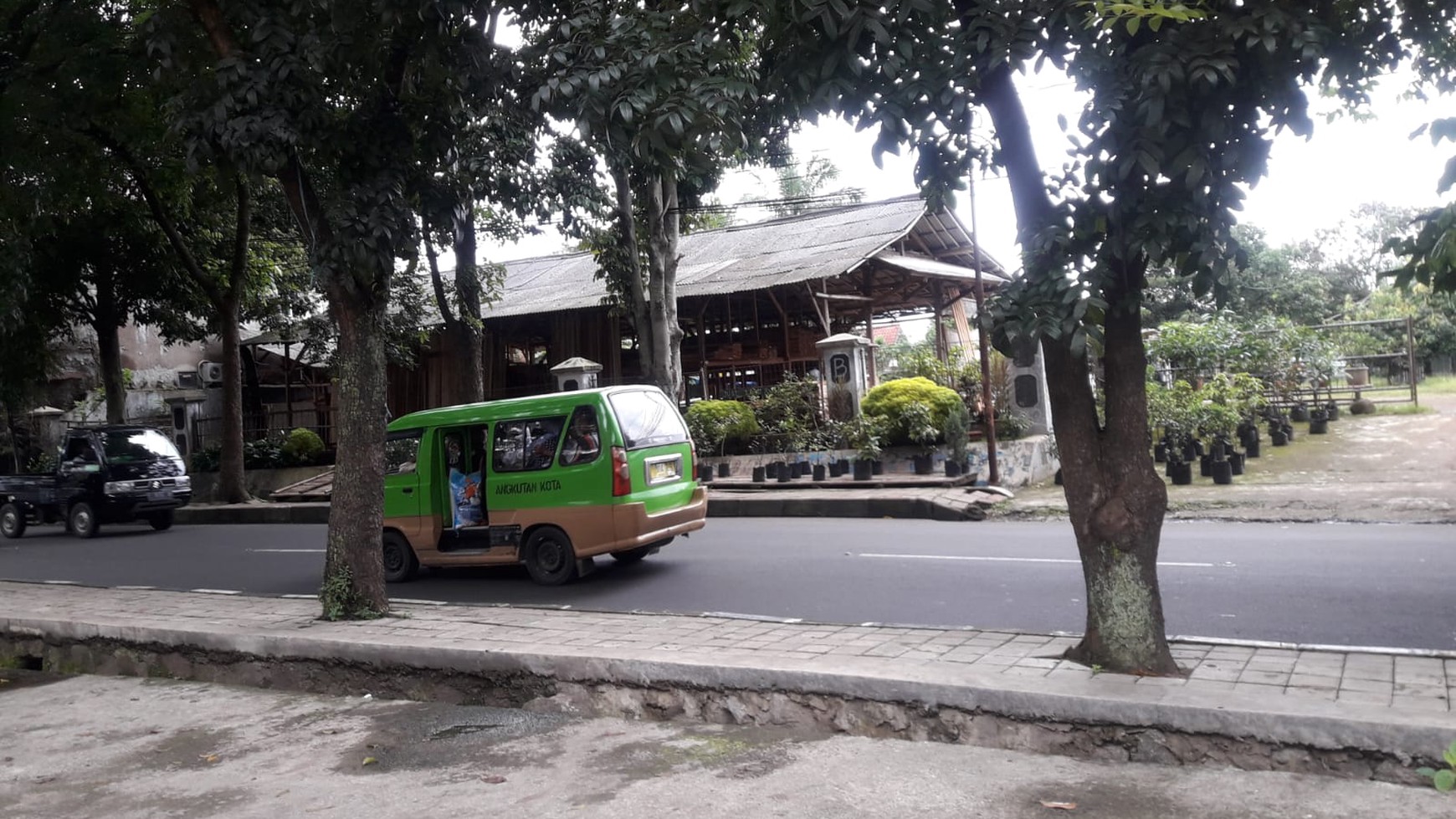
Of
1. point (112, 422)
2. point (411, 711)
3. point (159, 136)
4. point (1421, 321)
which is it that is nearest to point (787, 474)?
point (159, 136)

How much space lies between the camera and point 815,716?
536cm

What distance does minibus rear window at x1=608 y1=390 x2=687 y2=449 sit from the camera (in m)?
9.85

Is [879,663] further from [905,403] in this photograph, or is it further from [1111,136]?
→ [905,403]

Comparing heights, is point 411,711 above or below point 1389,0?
below

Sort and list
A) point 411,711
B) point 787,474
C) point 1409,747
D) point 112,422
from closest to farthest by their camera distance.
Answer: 1. point 1409,747
2. point 411,711
3. point 787,474
4. point 112,422

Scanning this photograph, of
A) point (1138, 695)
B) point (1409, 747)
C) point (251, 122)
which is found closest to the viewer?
point (1409, 747)

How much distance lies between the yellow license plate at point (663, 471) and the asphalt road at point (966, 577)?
935 mm

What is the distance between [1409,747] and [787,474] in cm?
1440

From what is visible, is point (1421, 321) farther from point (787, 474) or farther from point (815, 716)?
point (815, 716)

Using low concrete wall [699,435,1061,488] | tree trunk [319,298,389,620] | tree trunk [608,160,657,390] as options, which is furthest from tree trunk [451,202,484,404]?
tree trunk [319,298,389,620]

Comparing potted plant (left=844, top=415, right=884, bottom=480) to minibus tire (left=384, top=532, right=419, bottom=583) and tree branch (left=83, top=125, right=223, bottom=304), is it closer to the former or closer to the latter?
minibus tire (left=384, top=532, right=419, bottom=583)

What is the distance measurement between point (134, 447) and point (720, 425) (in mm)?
10906

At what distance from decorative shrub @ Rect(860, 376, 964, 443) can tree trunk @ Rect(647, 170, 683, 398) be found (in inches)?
146

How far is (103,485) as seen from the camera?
1920cm
